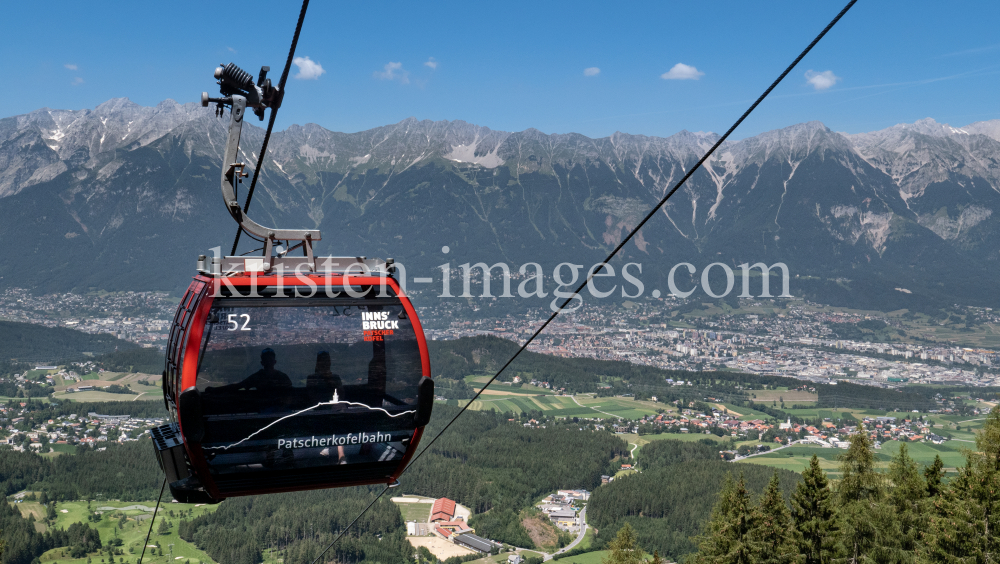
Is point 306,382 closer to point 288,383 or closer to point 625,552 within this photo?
point 288,383

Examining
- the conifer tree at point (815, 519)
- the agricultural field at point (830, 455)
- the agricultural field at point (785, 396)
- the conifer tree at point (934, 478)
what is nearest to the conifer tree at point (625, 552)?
the conifer tree at point (815, 519)

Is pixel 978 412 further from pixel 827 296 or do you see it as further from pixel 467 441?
pixel 827 296

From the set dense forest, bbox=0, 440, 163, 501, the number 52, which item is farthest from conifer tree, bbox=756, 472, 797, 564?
dense forest, bbox=0, 440, 163, 501

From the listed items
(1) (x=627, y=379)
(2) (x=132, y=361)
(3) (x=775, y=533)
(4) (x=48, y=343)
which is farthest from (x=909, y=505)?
(4) (x=48, y=343)

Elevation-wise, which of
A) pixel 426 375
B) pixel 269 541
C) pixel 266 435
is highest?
pixel 426 375

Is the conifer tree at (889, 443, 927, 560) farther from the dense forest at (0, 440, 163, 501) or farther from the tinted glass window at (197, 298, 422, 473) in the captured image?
the dense forest at (0, 440, 163, 501)

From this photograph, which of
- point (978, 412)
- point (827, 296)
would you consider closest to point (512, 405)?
point (978, 412)
